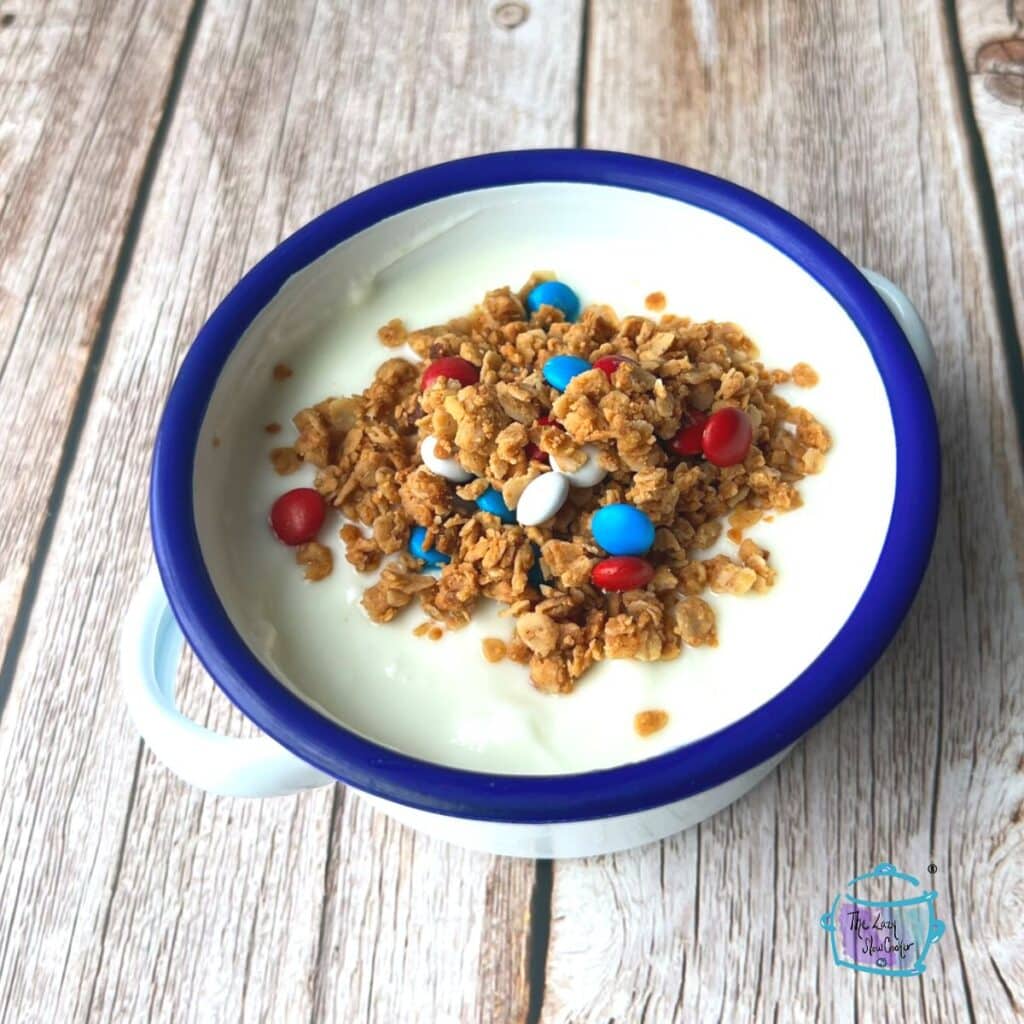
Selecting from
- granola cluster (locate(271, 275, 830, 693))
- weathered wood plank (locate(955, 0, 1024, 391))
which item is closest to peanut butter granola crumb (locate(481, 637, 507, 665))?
granola cluster (locate(271, 275, 830, 693))

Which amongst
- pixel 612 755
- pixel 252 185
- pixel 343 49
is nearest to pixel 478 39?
pixel 343 49

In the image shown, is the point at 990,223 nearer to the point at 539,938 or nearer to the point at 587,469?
the point at 587,469

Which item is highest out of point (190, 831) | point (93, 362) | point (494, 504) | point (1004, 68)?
point (1004, 68)

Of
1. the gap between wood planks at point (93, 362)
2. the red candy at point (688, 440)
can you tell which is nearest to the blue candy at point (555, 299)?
the red candy at point (688, 440)

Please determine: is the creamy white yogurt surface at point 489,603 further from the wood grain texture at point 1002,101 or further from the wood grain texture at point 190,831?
Answer: the wood grain texture at point 1002,101

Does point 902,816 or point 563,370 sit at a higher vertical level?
point 563,370

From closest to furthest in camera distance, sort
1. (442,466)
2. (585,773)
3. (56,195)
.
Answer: (585,773) → (442,466) → (56,195)

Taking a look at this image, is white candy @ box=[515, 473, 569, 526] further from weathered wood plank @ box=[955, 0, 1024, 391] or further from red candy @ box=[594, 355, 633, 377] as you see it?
weathered wood plank @ box=[955, 0, 1024, 391]

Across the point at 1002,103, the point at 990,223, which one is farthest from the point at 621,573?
the point at 1002,103
